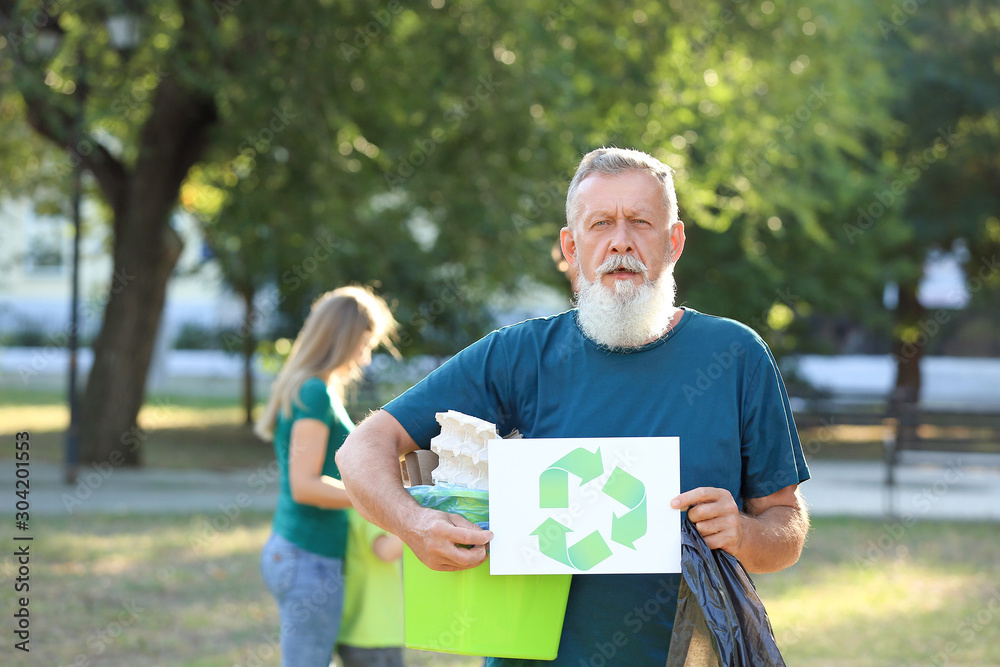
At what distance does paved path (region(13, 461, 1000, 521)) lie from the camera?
1130 cm

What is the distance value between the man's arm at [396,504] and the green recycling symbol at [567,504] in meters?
0.14

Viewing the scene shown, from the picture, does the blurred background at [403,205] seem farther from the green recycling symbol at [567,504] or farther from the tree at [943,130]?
the green recycling symbol at [567,504]

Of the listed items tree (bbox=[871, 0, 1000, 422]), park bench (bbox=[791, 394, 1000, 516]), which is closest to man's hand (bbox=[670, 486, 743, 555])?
park bench (bbox=[791, 394, 1000, 516])

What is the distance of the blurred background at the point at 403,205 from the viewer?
304 inches

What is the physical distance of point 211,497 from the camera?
12.0 meters

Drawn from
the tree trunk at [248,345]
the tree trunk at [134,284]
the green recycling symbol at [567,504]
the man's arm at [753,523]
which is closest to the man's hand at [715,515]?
the man's arm at [753,523]

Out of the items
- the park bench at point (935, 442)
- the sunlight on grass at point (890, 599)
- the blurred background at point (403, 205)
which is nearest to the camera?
the sunlight on grass at point (890, 599)

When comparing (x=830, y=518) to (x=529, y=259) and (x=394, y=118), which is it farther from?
(x=394, y=118)

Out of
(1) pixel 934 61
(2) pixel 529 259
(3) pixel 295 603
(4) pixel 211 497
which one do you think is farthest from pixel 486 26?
(1) pixel 934 61

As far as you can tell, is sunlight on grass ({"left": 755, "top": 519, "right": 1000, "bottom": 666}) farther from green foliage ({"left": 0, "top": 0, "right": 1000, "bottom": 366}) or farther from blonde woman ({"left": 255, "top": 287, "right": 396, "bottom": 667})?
green foliage ({"left": 0, "top": 0, "right": 1000, "bottom": 366})

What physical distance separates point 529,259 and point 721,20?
361 cm

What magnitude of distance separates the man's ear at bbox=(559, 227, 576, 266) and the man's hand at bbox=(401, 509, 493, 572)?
2.45 feet

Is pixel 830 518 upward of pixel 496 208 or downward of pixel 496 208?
downward

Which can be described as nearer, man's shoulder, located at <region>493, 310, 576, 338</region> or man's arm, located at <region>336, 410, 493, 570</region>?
man's arm, located at <region>336, 410, 493, 570</region>
